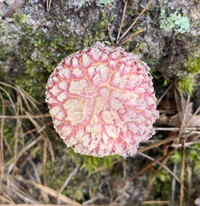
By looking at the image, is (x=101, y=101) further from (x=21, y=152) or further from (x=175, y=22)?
(x=21, y=152)

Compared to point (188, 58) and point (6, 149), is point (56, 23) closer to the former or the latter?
point (188, 58)

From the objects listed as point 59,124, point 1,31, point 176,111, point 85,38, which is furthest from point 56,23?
point 176,111

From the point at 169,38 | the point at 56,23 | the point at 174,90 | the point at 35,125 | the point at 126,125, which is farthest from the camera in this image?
the point at 35,125

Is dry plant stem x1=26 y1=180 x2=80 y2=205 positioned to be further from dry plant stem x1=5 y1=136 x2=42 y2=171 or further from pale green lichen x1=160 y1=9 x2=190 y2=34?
pale green lichen x1=160 y1=9 x2=190 y2=34

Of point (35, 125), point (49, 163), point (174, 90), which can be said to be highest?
point (174, 90)

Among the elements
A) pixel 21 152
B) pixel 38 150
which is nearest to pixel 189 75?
pixel 38 150

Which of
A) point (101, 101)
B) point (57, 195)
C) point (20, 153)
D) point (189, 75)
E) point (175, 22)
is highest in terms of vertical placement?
point (175, 22)
